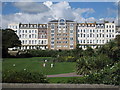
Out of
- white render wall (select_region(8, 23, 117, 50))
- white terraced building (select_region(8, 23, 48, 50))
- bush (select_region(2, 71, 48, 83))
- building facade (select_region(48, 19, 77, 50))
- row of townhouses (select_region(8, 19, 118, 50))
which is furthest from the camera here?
white terraced building (select_region(8, 23, 48, 50))

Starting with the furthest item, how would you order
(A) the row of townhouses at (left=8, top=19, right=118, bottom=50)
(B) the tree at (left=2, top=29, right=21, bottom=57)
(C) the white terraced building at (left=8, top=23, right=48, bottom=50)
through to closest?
1. (C) the white terraced building at (left=8, top=23, right=48, bottom=50)
2. (A) the row of townhouses at (left=8, top=19, right=118, bottom=50)
3. (B) the tree at (left=2, top=29, right=21, bottom=57)

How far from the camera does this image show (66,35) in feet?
240

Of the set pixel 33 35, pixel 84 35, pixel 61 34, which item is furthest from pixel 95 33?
pixel 33 35

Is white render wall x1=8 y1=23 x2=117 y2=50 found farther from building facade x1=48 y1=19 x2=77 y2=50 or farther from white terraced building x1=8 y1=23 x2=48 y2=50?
building facade x1=48 y1=19 x2=77 y2=50

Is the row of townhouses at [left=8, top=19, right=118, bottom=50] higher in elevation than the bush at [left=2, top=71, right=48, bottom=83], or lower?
higher

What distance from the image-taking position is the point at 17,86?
7.11 metres

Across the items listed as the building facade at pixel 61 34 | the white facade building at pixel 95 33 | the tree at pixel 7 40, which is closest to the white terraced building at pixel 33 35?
the building facade at pixel 61 34

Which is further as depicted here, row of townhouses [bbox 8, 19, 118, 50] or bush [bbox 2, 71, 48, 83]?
row of townhouses [bbox 8, 19, 118, 50]

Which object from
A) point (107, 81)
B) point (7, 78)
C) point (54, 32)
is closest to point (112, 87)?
point (107, 81)

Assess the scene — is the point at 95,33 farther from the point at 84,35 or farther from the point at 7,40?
the point at 7,40

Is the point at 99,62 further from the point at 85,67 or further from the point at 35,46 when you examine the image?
the point at 35,46

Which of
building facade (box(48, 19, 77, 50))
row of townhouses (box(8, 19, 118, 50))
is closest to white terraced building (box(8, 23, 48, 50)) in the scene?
row of townhouses (box(8, 19, 118, 50))

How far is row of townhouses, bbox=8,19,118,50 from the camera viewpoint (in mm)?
73062

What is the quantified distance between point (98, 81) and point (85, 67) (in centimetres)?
816
